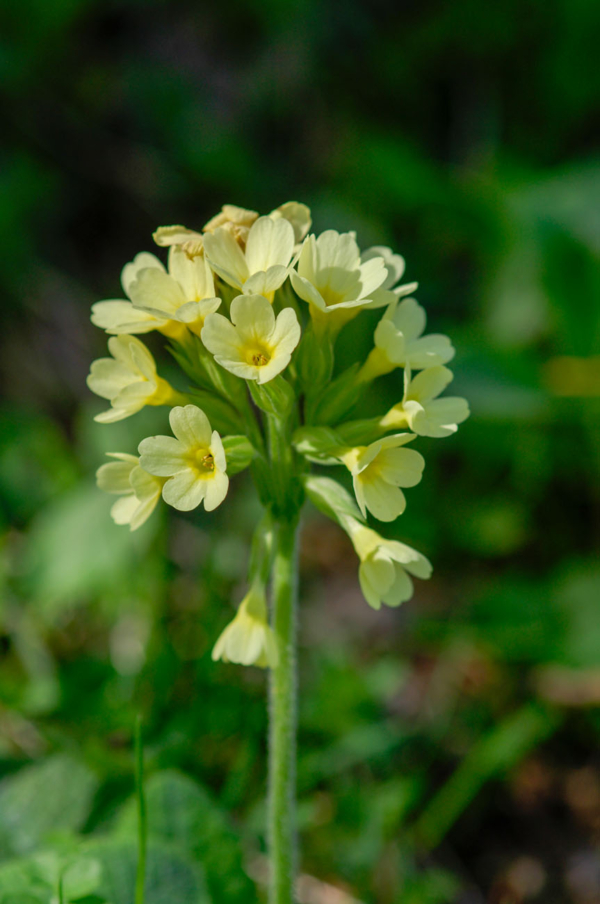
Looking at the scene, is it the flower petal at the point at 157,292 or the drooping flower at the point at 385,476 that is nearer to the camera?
the drooping flower at the point at 385,476

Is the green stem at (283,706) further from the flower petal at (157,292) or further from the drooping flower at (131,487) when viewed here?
the flower petal at (157,292)

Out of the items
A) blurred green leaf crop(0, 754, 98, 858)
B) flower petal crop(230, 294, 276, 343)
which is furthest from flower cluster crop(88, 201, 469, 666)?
blurred green leaf crop(0, 754, 98, 858)

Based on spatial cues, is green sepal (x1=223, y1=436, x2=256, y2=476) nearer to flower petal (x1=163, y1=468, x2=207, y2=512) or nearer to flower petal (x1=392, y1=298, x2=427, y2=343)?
flower petal (x1=163, y1=468, x2=207, y2=512)

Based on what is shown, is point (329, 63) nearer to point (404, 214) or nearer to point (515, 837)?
point (404, 214)

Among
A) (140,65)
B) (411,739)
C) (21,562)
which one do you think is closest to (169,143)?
(140,65)

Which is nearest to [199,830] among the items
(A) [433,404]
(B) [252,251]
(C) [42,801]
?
(C) [42,801]

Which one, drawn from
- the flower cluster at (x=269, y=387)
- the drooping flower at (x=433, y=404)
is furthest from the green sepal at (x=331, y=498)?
the drooping flower at (x=433, y=404)
